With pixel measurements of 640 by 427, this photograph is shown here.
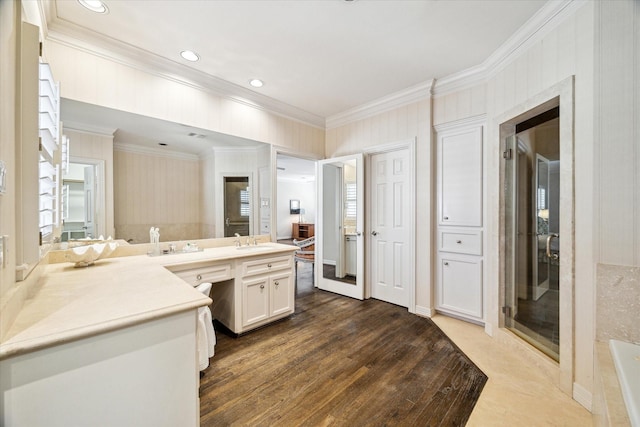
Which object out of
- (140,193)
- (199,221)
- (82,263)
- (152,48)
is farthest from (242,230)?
(152,48)

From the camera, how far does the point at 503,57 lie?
2.45 m

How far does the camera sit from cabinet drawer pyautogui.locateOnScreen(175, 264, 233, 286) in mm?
2207

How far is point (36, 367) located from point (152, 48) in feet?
8.49

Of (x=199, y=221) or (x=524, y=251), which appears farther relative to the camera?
(x=199, y=221)

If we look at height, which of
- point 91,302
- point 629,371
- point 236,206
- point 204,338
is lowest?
point 204,338

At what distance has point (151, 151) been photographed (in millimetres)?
2615

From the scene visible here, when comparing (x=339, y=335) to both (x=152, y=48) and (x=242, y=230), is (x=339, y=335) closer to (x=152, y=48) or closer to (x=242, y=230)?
(x=242, y=230)

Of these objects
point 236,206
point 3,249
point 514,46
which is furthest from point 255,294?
point 514,46

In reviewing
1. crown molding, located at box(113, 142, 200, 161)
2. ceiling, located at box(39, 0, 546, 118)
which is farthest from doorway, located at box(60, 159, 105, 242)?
ceiling, located at box(39, 0, 546, 118)

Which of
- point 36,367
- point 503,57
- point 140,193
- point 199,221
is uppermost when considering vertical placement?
point 503,57

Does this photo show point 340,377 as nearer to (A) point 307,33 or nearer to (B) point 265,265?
(B) point 265,265

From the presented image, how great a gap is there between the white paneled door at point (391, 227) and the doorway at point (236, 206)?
1743mm

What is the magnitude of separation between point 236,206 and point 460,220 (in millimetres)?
2628

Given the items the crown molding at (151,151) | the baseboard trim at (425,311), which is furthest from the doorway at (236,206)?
the baseboard trim at (425,311)
